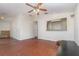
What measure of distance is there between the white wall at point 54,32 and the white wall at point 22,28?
0.53 feet

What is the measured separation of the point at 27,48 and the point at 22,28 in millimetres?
340

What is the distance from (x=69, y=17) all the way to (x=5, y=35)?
104cm

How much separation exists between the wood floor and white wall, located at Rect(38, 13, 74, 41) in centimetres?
10

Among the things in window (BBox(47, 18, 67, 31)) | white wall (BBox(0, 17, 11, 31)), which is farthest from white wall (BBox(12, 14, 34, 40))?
window (BBox(47, 18, 67, 31))

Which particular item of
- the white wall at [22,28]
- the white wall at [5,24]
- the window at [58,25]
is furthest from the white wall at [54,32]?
the white wall at [5,24]

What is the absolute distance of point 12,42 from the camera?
205cm

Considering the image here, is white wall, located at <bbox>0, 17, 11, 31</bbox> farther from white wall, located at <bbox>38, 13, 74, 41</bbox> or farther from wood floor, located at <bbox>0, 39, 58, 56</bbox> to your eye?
white wall, located at <bbox>38, 13, 74, 41</bbox>

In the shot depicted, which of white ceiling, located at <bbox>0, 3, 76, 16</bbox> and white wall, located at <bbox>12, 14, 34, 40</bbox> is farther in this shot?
white wall, located at <bbox>12, 14, 34, 40</bbox>

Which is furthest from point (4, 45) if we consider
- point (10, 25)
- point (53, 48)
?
point (53, 48)

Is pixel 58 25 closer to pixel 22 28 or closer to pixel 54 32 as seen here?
pixel 54 32

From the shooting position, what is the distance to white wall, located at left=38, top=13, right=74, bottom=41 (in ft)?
6.62

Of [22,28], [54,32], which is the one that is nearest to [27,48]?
[22,28]

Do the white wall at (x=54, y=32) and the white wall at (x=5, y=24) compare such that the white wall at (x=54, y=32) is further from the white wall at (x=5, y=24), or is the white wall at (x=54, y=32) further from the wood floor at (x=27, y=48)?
the white wall at (x=5, y=24)

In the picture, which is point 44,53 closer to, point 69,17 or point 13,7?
point 69,17
